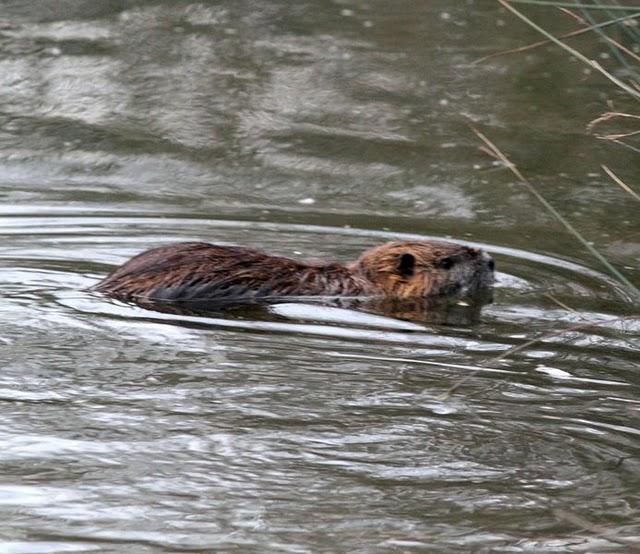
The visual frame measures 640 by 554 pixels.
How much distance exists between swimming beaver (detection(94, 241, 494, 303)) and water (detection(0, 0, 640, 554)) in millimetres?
197

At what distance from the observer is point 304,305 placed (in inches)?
237

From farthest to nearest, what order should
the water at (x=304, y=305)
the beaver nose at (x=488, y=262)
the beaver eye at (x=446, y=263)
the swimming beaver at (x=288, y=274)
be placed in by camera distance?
1. the beaver eye at (x=446, y=263)
2. the beaver nose at (x=488, y=262)
3. the swimming beaver at (x=288, y=274)
4. the water at (x=304, y=305)

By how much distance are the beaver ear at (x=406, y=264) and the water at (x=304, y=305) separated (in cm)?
42

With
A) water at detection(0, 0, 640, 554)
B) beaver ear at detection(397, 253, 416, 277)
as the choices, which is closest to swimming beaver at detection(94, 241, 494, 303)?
beaver ear at detection(397, 253, 416, 277)

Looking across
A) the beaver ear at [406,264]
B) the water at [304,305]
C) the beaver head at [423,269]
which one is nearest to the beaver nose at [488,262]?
the beaver head at [423,269]

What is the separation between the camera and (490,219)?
25.4 feet

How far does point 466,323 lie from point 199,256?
106cm

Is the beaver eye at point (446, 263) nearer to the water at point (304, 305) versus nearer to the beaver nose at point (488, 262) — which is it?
the beaver nose at point (488, 262)

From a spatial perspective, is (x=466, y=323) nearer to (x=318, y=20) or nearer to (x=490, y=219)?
(x=490, y=219)

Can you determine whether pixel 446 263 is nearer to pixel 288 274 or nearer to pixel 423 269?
pixel 423 269

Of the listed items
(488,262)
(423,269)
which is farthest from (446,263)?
(488,262)

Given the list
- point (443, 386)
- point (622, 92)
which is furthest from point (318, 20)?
point (443, 386)

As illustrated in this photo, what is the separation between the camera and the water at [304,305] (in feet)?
12.2

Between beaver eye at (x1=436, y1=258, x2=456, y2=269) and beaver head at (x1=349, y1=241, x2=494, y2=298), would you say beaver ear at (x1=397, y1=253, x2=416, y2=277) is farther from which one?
beaver eye at (x1=436, y1=258, x2=456, y2=269)
